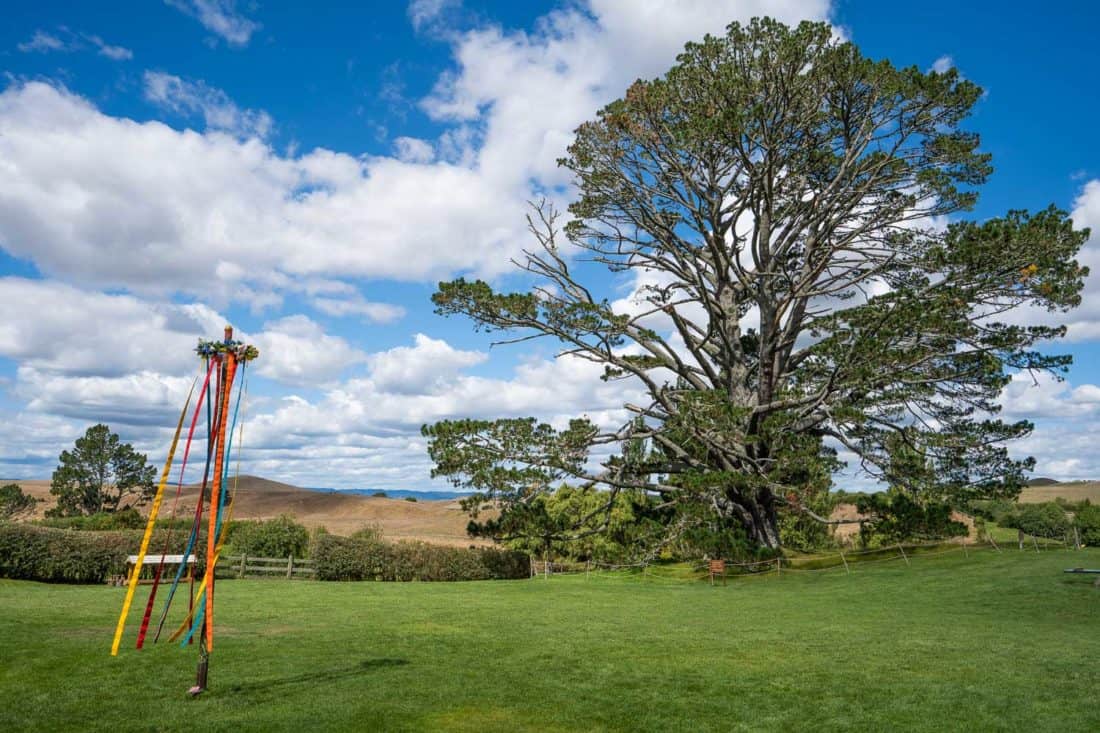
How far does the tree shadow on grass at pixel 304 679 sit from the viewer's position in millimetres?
9469

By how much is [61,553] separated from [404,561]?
42.1 ft

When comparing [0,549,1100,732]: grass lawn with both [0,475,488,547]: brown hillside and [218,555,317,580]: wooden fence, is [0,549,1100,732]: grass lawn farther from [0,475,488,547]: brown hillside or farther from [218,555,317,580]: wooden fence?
[0,475,488,547]: brown hillside

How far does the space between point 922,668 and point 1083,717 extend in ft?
9.93

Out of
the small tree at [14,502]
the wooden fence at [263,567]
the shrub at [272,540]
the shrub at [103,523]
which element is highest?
the small tree at [14,502]

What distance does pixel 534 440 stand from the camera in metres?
28.9

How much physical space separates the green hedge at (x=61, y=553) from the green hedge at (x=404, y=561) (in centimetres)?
728

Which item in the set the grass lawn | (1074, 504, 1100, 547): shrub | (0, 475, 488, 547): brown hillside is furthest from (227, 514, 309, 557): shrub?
(1074, 504, 1100, 547): shrub

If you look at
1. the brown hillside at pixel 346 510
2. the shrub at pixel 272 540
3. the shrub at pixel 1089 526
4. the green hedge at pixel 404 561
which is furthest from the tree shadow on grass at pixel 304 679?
the brown hillside at pixel 346 510

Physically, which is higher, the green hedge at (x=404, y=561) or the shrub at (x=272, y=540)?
the shrub at (x=272, y=540)

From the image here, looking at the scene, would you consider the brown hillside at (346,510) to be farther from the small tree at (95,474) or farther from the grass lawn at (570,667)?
the grass lawn at (570,667)

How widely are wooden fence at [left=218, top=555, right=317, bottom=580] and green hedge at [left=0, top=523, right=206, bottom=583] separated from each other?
12.3 feet

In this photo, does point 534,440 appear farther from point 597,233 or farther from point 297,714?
point 297,714

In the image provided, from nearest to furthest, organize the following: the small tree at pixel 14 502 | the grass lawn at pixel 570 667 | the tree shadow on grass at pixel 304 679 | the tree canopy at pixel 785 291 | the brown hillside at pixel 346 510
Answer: the grass lawn at pixel 570 667
the tree shadow on grass at pixel 304 679
the tree canopy at pixel 785 291
the small tree at pixel 14 502
the brown hillside at pixel 346 510

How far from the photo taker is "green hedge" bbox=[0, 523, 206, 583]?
89.8 ft
